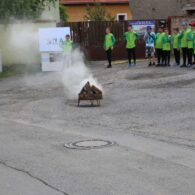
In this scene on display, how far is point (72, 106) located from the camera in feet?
53.5

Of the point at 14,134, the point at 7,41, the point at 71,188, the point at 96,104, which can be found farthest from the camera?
the point at 7,41

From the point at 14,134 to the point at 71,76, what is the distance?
7.97 m

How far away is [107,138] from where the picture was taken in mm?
11359

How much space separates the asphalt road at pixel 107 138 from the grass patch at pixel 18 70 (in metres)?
6.92

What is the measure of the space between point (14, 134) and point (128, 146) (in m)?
2.88

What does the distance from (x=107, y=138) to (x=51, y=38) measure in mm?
17452

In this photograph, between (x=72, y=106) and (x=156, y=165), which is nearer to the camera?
(x=156, y=165)

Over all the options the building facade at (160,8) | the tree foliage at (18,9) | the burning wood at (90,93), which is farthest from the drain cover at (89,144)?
the building facade at (160,8)

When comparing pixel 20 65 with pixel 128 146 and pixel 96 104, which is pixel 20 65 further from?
pixel 128 146

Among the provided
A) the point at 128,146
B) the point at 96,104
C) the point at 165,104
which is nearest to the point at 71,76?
the point at 96,104

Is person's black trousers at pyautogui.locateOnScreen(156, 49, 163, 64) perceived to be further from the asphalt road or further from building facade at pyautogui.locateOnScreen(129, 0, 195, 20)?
building facade at pyautogui.locateOnScreen(129, 0, 195, 20)

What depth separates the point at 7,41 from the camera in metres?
28.3

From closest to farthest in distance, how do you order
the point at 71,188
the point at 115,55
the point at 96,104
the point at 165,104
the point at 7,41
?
1. the point at 71,188
2. the point at 165,104
3. the point at 96,104
4. the point at 7,41
5. the point at 115,55

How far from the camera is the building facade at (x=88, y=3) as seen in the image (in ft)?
166
